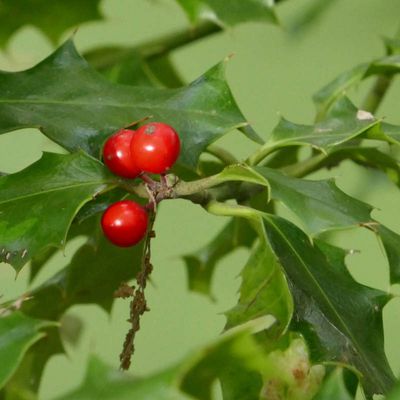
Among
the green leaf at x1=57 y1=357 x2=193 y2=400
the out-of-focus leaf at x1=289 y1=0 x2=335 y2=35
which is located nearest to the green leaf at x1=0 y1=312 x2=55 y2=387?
the green leaf at x1=57 y1=357 x2=193 y2=400

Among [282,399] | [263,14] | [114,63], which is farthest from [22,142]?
[282,399]

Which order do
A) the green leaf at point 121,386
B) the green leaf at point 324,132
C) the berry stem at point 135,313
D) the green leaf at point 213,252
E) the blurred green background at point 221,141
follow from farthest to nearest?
the blurred green background at point 221,141, the green leaf at point 213,252, the green leaf at point 324,132, the berry stem at point 135,313, the green leaf at point 121,386

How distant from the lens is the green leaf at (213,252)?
0.92m

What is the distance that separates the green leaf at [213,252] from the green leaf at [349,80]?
145mm

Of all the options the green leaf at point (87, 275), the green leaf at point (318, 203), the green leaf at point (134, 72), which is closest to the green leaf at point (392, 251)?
the green leaf at point (318, 203)

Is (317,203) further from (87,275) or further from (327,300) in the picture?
(87,275)

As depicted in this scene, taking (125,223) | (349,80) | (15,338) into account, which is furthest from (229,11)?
(15,338)

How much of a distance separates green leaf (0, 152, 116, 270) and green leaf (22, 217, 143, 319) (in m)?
0.16

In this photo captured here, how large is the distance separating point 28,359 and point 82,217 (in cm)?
21

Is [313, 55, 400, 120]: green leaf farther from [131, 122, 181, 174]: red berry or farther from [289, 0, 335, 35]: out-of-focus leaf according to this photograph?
[289, 0, 335, 35]: out-of-focus leaf

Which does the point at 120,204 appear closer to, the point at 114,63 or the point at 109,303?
the point at 109,303

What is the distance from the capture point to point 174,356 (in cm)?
123

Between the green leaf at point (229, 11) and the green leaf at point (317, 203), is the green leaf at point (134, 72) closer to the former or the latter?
the green leaf at point (229, 11)

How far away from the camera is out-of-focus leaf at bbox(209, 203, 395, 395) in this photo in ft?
1.89
